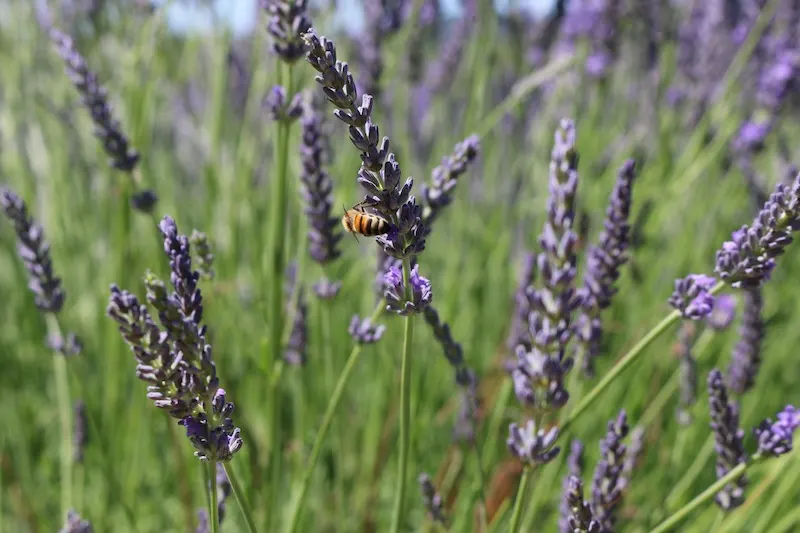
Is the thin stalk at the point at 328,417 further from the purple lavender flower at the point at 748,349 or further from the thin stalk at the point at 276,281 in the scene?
the purple lavender flower at the point at 748,349

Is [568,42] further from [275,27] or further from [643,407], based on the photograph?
[275,27]

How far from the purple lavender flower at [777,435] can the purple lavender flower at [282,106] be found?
0.94 metres

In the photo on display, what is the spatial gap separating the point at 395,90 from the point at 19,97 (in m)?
1.45

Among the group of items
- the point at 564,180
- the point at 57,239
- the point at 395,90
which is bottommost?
the point at 564,180

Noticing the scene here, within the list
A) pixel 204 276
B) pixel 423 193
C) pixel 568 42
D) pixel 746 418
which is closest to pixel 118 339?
pixel 204 276

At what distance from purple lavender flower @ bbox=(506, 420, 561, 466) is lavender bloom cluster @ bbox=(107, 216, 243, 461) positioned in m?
0.40

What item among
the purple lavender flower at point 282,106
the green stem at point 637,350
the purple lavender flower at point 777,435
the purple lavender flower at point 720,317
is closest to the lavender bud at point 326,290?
the purple lavender flower at point 282,106

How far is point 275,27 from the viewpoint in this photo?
1171 mm

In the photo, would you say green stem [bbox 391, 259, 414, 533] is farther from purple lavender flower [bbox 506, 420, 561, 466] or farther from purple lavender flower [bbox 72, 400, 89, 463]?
purple lavender flower [bbox 72, 400, 89, 463]

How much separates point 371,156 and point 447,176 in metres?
0.39

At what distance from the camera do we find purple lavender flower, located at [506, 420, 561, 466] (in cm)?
94

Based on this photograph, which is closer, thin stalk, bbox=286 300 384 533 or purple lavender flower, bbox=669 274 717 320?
purple lavender flower, bbox=669 274 717 320

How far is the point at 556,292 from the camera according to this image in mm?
902

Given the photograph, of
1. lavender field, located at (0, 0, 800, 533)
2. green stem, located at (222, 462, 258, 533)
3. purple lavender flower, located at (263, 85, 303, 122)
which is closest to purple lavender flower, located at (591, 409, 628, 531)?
lavender field, located at (0, 0, 800, 533)
